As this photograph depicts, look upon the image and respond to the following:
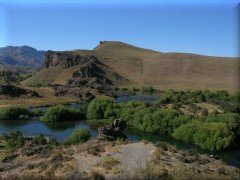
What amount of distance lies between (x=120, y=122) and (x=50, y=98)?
75044 millimetres

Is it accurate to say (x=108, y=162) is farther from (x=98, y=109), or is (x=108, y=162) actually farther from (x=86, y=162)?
(x=98, y=109)

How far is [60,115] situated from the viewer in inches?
3671

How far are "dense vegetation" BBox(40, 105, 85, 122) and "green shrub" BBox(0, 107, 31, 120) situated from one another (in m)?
8.06

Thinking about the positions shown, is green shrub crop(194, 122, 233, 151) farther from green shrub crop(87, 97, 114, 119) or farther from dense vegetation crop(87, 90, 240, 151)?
green shrub crop(87, 97, 114, 119)

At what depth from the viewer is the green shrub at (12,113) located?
96.6 metres

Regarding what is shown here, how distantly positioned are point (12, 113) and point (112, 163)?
206 feet

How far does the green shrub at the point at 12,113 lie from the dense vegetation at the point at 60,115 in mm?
8063

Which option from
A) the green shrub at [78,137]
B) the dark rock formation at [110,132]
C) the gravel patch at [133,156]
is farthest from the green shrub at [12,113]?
the gravel patch at [133,156]

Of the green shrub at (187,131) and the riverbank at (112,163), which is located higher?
the riverbank at (112,163)

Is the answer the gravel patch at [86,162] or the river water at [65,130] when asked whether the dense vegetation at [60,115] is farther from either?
the gravel patch at [86,162]

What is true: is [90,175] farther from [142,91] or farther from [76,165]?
[142,91]

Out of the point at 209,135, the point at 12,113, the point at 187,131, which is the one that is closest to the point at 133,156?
the point at 209,135

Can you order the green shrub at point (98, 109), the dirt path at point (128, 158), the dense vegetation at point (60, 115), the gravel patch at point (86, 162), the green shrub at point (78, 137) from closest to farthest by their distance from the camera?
1. the gravel patch at point (86, 162)
2. the dirt path at point (128, 158)
3. the green shrub at point (78, 137)
4. the dense vegetation at point (60, 115)
5. the green shrub at point (98, 109)

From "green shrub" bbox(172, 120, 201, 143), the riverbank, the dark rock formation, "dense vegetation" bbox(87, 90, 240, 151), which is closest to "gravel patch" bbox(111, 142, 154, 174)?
the riverbank
